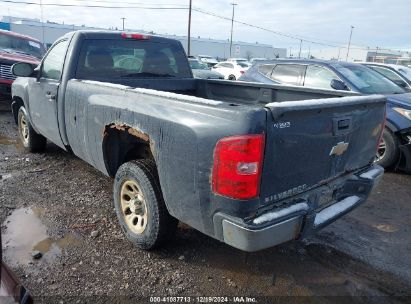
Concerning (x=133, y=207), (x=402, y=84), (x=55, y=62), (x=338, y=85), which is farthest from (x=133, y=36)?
(x=402, y=84)

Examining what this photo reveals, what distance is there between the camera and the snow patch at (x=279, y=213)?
237 centimetres

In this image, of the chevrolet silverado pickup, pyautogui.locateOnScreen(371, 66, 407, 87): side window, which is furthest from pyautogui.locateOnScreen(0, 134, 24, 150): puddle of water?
pyautogui.locateOnScreen(371, 66, 407, 87): side window

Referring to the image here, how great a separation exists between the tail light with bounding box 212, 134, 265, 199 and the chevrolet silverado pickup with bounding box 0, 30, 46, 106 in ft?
28.1

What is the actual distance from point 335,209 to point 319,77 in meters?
4.54

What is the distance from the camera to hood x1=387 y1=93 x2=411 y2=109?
5.85 m

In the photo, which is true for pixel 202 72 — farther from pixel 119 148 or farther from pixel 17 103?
Answer: pixel 119 148

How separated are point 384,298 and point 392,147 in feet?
11.7

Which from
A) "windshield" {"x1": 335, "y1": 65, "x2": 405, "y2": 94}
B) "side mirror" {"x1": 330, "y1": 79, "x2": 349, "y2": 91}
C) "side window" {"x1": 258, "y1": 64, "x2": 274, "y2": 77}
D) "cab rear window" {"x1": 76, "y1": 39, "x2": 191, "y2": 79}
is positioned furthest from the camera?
"side window" {"x1": 258, "y1": 64, "x2": 274, "y2": 77}

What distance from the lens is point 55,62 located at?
4656 millimetres

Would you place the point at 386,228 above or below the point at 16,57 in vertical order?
below

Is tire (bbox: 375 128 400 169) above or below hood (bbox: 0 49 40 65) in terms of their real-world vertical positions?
below

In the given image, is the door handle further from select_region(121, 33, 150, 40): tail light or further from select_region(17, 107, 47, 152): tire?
select_region(17, 107, 47, 152): tire

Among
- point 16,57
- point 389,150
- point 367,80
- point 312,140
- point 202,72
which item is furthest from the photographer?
point 202,72

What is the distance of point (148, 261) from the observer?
10.5 feet
